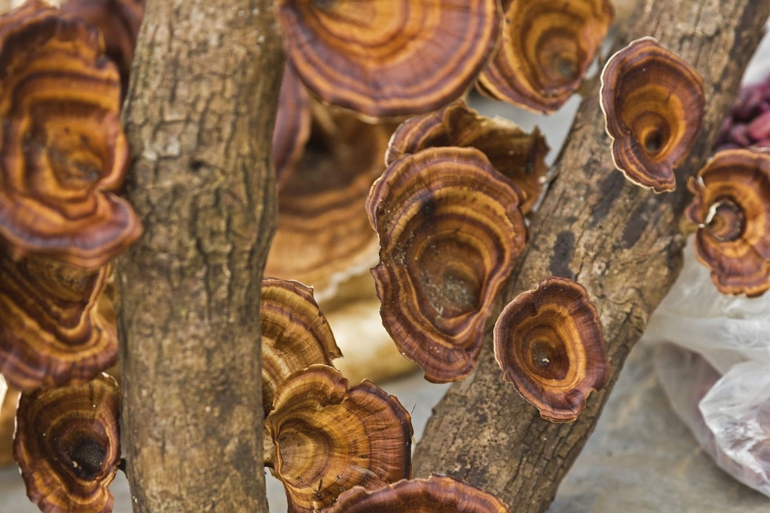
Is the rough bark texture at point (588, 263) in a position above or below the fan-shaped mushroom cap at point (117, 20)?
below

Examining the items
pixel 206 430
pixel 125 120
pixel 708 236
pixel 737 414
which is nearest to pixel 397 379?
pixel 737 414

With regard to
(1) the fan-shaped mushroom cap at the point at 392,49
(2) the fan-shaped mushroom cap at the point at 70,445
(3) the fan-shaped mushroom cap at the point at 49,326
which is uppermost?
(1) the fan-shaped mushroom cap at the point at 392,49

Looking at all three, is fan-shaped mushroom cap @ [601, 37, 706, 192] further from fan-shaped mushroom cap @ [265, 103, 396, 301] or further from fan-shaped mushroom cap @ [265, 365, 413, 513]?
fan-shaped mushroom cap @ [265, 103, 396, 301]

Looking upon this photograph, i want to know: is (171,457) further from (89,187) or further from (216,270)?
(89,187)

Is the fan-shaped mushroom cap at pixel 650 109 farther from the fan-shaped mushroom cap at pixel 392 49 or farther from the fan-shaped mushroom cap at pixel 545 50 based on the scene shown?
the fan-shaped mushroom cap at pixel 392 49

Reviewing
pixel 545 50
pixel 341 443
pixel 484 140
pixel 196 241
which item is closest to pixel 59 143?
pixel 196 241

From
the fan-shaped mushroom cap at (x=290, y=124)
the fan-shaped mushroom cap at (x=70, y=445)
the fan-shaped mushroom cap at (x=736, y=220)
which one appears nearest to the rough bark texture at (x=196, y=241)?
the fan-shaped mushroom cap at (x=70, y=445)
